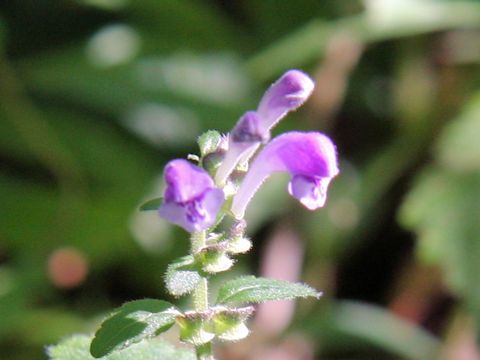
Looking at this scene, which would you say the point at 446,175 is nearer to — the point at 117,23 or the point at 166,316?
the point at 117,23

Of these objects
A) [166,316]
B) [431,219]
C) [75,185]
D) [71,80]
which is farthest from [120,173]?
[166,316]

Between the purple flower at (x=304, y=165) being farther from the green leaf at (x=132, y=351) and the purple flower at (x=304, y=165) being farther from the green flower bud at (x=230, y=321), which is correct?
the green leaf at (x=132, y=351)

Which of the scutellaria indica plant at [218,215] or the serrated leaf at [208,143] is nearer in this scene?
the scutellaria indica plant at [218,215]

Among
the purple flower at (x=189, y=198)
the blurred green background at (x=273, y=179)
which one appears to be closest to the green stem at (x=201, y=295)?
the purple flower at (x=189, y=198)

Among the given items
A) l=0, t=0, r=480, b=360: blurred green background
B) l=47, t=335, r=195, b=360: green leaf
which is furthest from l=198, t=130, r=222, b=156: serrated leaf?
l=0, t=0, r=480, b=360: blurred green background

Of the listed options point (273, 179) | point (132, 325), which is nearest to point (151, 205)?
point (132, 325)

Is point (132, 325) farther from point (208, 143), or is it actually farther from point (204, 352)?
point (208, 143)

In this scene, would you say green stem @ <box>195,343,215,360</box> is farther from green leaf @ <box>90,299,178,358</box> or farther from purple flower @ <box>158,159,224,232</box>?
purple flower @ <box>158,159,224,232</box>
